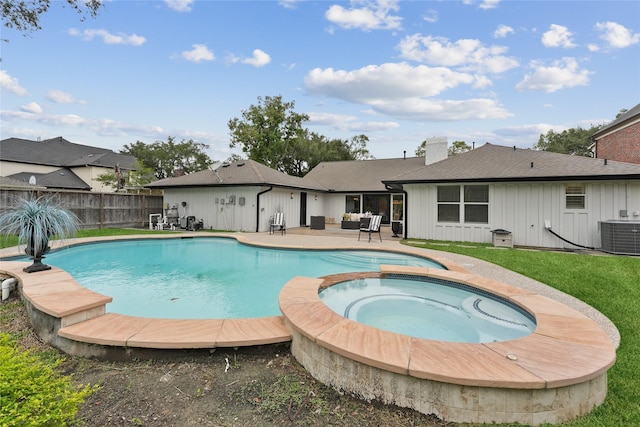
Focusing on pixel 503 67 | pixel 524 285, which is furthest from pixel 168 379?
pixel 503 67

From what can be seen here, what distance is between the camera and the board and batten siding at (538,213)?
948cm

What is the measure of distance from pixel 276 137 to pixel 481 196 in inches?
888

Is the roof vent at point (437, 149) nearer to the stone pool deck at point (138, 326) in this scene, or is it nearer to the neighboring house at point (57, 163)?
the stone pool deck at point (138, 326)

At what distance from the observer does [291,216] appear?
17.2 meters

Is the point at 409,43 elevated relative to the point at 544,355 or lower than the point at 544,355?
elevated

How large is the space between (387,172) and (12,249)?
1833cm

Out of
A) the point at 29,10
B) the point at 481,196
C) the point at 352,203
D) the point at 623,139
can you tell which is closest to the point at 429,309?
the point at 481,196

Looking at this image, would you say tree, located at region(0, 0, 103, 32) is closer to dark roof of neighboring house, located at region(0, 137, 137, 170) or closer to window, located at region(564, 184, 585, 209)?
window, located at region(564, 184, 585, 209)

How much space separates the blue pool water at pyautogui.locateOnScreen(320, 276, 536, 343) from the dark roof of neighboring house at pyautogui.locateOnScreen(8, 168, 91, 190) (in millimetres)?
31434

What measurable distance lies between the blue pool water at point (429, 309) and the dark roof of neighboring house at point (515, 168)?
267 inches

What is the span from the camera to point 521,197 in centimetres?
1051

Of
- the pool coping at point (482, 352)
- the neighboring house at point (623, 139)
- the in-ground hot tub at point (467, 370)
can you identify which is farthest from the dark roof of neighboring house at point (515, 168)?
the neighboring house at point (623, 139)

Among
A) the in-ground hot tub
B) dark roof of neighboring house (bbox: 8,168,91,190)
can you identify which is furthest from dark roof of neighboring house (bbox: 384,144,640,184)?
dark roof of neighboring house (bbox: 8,168,91,190)

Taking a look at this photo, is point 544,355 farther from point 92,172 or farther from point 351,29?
point 92,172
